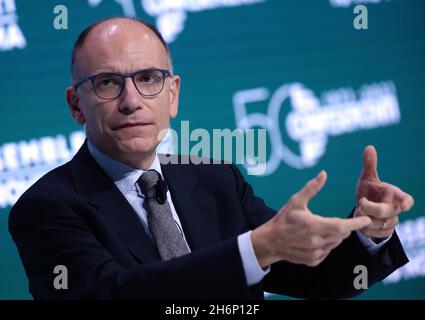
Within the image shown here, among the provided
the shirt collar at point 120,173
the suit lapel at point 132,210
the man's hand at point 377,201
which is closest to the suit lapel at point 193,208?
the suit lapel at point 132,210

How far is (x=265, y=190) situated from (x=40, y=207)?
178cm

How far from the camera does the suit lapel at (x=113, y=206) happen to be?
194 cm

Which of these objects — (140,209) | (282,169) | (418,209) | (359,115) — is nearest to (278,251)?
(140,209)

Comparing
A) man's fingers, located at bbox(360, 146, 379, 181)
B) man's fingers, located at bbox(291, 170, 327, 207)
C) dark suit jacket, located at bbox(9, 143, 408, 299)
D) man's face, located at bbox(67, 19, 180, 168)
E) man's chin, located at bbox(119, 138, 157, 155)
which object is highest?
man's face, located at bbox(67, 19, 180, 168)

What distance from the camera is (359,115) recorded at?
11.9 ft

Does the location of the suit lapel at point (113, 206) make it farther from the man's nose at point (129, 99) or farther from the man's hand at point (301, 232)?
the man's hand at point (301, 232)

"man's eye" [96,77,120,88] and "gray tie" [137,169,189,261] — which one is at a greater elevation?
"man's eye" [96,77,120,88]

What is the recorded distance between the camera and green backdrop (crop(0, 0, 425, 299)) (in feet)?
10.3

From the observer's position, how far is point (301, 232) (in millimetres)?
1496

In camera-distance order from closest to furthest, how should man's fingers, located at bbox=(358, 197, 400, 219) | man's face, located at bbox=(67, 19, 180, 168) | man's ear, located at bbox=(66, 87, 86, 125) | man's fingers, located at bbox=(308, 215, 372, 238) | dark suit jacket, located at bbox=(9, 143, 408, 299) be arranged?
man's fingers, located at bbox=(308, 215, 372, 238) → dark suit jacket, located at bbox=(9, 143, 408, 299) → man's fingers, located at bbox=(358, 197, 400, 219) → man's face, located at bbox=(67, 19, 180, 168) → man's ear, located at bbox=(66, 87, 86, 125)

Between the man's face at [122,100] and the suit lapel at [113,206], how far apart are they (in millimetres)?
88

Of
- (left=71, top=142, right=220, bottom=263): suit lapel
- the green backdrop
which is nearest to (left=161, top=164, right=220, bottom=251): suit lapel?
(left=71, top=142, right=220, bottom=263): suit lapel

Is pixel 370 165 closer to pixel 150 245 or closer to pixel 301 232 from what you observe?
pixel 301 232

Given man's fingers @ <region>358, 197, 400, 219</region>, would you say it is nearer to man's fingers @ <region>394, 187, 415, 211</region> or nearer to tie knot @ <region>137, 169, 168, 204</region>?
man's fingers @ <region>394, 187, 415, 211</region>
